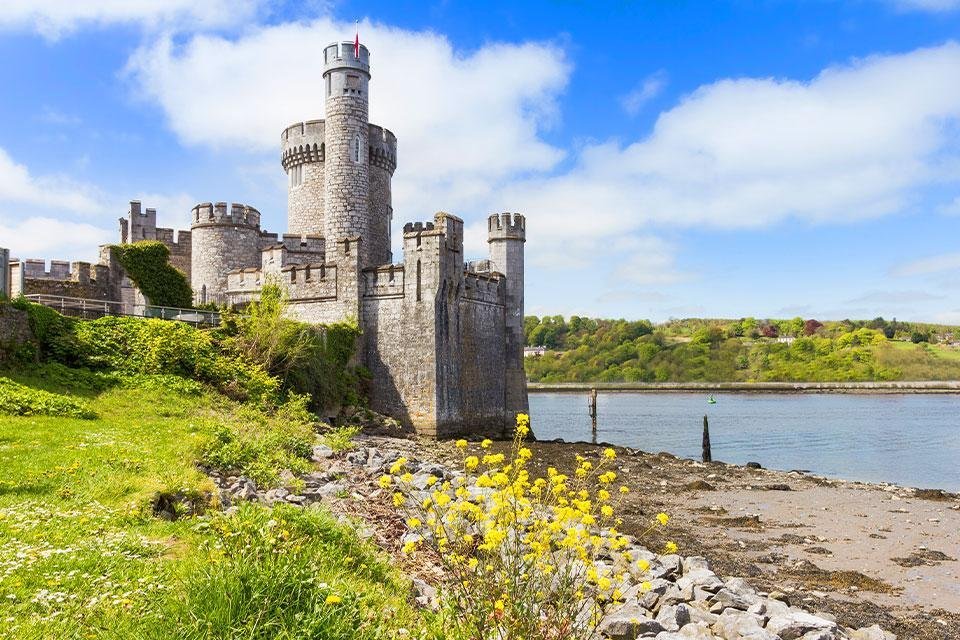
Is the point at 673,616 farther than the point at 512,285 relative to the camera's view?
No

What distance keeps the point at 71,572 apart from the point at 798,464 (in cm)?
3227

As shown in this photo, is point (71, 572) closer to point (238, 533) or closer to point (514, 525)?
point (238, 533)

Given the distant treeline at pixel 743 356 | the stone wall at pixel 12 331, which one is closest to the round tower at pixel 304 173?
the stone wall at pixel 12 331

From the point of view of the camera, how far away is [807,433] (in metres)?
47.2

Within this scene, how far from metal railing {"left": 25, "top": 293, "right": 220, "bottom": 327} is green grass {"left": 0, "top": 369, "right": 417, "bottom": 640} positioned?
1367cm

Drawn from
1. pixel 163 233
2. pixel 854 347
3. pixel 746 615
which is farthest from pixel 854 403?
pixel 746 615

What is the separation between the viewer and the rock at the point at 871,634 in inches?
346

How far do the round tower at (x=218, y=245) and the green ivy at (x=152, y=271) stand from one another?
18.5 ft

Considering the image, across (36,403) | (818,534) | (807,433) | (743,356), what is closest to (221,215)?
(36,403)

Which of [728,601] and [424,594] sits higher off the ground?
[424,594]

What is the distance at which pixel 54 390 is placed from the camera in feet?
53.0

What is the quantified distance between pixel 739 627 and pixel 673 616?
745 mm

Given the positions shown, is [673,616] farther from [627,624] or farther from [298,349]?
[298,349]

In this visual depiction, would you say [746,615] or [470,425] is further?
[470,425]
